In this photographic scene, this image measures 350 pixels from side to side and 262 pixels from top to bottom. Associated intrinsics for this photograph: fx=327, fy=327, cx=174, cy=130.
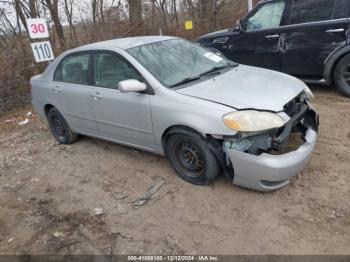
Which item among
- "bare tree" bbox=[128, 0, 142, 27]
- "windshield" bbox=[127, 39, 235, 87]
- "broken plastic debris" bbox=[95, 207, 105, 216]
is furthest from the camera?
"bare tree" bbox=[128, 0, 142, 27]

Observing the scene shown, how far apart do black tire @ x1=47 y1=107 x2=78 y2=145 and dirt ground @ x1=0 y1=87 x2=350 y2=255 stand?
0.64 meters

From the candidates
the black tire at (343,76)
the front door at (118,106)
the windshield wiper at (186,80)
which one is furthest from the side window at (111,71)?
the black tire at (343,76)

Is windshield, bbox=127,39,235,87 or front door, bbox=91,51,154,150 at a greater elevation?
windshield, bbox=127,39,235,87

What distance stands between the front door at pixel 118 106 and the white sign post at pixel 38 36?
2.91 m

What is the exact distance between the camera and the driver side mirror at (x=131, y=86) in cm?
360

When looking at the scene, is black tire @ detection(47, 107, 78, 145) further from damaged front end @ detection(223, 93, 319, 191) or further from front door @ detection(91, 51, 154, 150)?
damaged front end @ detection(223, 93, 319, 191)

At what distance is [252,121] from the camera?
3.08 meters

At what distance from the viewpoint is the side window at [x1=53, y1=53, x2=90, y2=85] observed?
458 cm

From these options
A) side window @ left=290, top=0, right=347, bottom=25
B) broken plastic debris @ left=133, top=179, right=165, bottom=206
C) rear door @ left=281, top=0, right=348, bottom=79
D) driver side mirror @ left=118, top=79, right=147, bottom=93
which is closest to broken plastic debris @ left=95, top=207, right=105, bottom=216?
broken plastic debris @ left=133, top=179, right=165, bottom=206

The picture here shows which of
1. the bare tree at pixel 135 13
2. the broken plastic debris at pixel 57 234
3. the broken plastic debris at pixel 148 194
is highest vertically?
the bare tree at pixel 135 13

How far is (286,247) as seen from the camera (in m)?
2.73

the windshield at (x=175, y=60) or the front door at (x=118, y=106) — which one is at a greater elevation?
the windshield at (x=175, y=60)

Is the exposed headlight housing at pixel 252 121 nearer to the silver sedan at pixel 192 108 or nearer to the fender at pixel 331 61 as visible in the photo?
the silver sedan at pixel 192 108

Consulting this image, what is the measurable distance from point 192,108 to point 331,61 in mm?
3352
